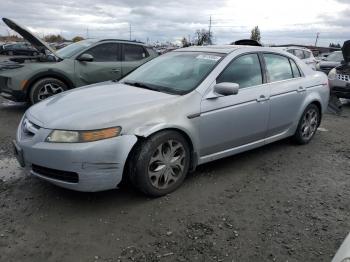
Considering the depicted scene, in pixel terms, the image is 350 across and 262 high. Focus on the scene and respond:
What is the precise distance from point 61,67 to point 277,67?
14.9ft

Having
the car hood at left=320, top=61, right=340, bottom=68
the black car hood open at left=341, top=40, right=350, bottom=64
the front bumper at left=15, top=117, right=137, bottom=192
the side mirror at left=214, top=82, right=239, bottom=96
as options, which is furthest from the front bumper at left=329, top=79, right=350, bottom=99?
the front bumper at left=15, top=117, right=137, bottom=192

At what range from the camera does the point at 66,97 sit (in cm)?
427

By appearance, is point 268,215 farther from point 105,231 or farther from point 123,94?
point 123,94

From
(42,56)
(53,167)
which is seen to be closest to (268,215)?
(53,167)

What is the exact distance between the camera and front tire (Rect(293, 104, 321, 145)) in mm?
5672

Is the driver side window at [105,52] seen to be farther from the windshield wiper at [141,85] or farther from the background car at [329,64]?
the background car at [329,64]

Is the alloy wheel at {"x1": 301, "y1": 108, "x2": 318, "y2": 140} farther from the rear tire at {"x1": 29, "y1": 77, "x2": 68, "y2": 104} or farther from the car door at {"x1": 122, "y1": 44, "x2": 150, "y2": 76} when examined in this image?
the rear tire at {"x1": 29, "y1": 77, "x2": 68, "y2": 104}

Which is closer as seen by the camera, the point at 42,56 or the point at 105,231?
the point at 105,231

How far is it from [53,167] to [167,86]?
1.59 metres

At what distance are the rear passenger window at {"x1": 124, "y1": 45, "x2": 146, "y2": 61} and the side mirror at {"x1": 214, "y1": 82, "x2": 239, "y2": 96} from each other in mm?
4964

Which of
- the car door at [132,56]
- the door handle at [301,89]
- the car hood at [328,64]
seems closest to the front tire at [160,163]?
the door handle at [301,89]

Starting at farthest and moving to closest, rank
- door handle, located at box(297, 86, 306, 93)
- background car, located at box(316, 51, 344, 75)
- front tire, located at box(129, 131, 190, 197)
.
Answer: background car, located at box(316, 51, 344, 75) → door handle, located at box(297, 86, 306, 93) → front tire, located at box(129, 131, 190, 197)

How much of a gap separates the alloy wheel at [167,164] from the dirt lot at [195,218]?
0.18 metres

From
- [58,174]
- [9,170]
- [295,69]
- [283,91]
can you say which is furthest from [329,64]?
[58,174]
